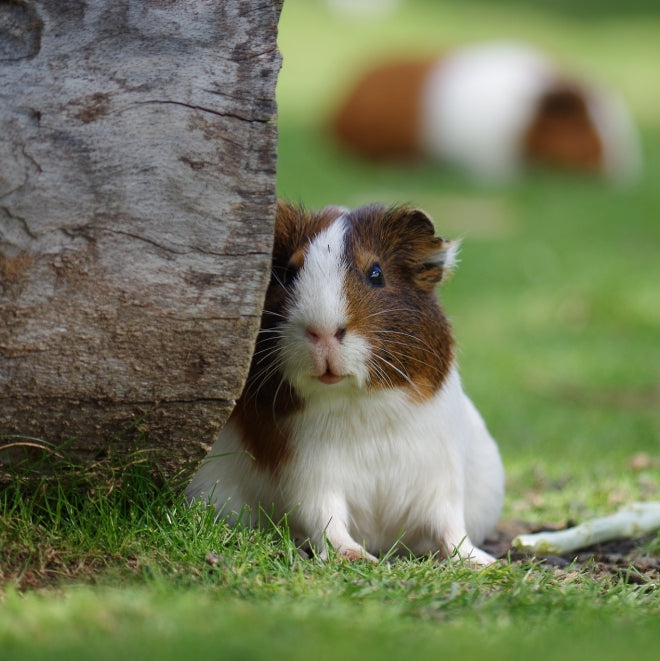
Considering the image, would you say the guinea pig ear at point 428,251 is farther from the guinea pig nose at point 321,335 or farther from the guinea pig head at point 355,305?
the guinea pig nose at point 321,335

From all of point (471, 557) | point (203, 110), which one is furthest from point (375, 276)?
point (471, 557)

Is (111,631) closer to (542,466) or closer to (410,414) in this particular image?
(410,414)

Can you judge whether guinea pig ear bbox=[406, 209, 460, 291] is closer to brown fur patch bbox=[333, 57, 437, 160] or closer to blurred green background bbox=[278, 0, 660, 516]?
blurred green background bbox=[278, 0, 660, 516]

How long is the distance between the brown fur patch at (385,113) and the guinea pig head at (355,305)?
38.4 ft

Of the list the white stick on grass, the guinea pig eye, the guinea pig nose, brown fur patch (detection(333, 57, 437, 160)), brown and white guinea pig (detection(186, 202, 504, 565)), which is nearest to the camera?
the guinea pig nose

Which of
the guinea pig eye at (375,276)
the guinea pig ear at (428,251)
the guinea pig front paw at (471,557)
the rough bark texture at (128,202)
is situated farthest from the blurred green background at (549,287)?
the rough bark texture at (128,202)

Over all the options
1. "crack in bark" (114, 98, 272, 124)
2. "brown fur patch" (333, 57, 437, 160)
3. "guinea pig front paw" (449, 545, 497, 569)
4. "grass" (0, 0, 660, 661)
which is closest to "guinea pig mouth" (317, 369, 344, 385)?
"grass" (0, 0, 660, 661)

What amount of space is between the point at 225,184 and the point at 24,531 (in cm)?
128

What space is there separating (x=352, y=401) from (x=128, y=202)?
1079mm

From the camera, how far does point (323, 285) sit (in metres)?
4.07

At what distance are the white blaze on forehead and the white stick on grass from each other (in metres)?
1.34

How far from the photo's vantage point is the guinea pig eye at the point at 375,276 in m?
4.24

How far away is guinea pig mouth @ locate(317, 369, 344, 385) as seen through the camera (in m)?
4.04

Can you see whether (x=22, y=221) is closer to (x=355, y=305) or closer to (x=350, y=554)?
(x=355, y=305)
